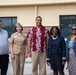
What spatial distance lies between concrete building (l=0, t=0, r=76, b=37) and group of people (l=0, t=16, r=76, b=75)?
4.64 m

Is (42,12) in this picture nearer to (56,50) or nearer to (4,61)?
(4,61)

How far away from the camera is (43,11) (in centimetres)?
1154

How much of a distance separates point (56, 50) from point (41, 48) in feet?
1.35

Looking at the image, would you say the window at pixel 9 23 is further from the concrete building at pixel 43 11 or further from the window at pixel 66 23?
the window at pixel 66 23

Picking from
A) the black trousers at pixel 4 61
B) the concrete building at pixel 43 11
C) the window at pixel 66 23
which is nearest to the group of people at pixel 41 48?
the black trousers at pixel 4 61

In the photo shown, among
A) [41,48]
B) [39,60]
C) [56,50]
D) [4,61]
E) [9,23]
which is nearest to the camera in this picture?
[56,50]

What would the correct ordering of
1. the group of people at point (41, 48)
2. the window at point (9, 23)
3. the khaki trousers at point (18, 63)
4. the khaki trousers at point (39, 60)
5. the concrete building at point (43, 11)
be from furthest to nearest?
the window at point (9, 23)
the concrete building at point (43, 11)
the khaki trousers at point (18, 63)
the khaki trousers at point (39, 60)
the group of people at point (41, 48)

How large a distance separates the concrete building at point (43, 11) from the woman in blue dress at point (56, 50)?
482 centimetres

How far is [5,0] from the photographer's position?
11.6m

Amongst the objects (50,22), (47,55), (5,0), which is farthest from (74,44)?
(5,0)

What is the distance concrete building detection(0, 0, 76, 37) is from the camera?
11.4 meters

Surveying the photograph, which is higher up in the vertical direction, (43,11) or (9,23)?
(43,11)

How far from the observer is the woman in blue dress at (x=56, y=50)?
654 centimetres

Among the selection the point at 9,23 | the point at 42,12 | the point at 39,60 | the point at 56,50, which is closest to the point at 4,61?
the point at 39,60
